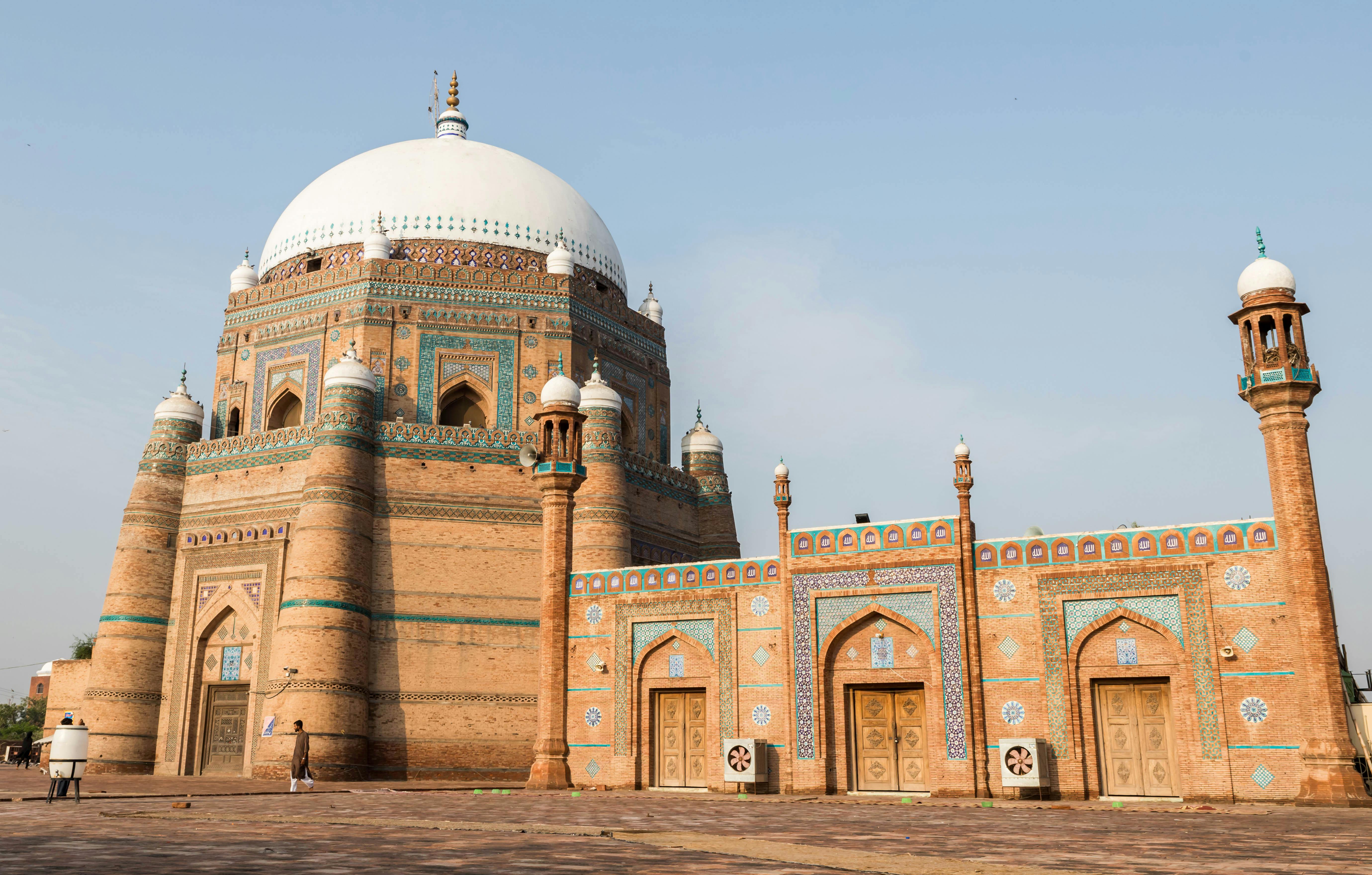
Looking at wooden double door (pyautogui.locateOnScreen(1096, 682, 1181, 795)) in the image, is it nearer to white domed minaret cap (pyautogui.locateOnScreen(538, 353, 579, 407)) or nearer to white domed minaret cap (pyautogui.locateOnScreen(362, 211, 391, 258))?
white domed minaret cap (pyautogui.locateOnScreen(538, 353, 579, 407))

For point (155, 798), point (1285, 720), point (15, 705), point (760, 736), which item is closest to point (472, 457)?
point (760, 736)

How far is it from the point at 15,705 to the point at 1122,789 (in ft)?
228

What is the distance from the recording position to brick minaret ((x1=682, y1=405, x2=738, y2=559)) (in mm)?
29891

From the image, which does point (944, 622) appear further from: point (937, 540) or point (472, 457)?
point (472, 457)

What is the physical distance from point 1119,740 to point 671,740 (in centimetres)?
720

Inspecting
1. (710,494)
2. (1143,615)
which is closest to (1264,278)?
(1143,615)

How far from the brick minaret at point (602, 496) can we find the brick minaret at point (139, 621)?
921cm

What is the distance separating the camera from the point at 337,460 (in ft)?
78.1

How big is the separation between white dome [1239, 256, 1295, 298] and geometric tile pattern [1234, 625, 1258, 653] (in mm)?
4936

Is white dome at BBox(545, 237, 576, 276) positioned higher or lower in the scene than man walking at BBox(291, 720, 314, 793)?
higher

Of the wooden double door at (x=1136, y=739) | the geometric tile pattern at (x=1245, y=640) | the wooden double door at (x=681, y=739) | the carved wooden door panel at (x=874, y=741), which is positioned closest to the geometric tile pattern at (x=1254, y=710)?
the geometric tile pattern at (x=1245, y=640)

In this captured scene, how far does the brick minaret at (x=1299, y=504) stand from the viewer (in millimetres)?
15188

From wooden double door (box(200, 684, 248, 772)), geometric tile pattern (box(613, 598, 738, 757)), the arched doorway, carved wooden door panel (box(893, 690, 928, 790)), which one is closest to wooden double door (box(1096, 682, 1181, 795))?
carved wooden door panel (box(893, 690, 928, 790))

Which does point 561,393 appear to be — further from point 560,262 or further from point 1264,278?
point 1264,278
